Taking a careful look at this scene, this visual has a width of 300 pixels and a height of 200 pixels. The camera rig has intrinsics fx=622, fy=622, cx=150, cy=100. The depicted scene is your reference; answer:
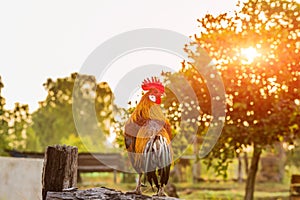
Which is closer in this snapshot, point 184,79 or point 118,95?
point 118,95

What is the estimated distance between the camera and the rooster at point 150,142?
7.77m

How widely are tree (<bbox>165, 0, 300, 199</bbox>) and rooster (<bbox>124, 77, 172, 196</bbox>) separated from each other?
9366 mm

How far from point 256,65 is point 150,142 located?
10.1m

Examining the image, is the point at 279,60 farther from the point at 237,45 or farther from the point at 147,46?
the point at 147,46

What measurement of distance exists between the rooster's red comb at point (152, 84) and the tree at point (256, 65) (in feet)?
29.7

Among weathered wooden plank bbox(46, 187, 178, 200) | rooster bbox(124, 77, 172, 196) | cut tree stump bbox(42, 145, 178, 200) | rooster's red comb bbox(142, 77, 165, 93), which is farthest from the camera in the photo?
rooster's red comb bbox(142, 77, 165, 93)

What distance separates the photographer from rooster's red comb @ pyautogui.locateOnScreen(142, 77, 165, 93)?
806cm

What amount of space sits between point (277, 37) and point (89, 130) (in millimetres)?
32320

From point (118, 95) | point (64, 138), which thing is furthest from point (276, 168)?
point (118, 95)

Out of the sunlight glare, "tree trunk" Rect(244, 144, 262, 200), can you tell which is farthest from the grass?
the sunlight glare

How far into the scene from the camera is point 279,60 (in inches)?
675

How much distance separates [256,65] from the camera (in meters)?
17.3

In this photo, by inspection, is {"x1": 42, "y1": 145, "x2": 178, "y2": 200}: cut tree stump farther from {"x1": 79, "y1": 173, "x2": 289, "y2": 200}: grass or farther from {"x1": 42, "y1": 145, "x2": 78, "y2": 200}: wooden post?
{"x1": 79, "y1": 173, "x2": 289, "y2": 200}: grass

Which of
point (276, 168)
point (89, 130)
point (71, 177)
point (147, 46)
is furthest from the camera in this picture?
point (89, 130)
